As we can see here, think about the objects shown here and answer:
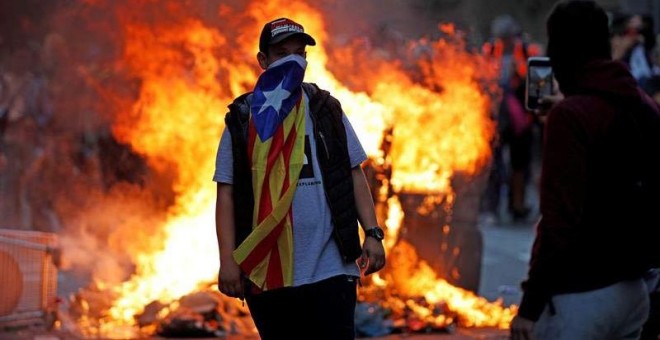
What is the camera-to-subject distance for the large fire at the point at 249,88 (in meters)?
7.07

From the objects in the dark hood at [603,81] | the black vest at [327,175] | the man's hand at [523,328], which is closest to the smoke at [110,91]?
the black vest at [327,175]

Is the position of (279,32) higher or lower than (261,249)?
higher

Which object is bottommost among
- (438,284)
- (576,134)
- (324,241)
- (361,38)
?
(438,284)

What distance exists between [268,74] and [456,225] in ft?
13.4

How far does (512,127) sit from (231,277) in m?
8.69

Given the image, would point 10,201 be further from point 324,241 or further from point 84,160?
point 324,241

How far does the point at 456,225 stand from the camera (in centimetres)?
745

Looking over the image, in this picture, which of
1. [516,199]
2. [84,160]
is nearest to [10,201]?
[84,160]

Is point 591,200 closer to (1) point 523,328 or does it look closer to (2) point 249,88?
(1) point 523,328

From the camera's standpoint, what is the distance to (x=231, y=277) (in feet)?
11.3

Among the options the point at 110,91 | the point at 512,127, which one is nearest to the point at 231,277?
the point at 110,91

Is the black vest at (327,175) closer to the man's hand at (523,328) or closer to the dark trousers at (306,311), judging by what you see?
the dark trousers at (306,311)

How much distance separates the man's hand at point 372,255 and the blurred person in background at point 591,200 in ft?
2.00

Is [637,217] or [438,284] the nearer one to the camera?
[637,217]
